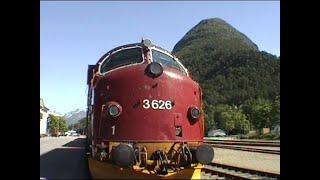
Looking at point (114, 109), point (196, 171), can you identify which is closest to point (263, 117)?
point (196, 171)

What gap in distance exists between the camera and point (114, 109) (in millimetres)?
7742

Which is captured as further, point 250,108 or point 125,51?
point 250,108

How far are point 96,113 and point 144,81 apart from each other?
111 cm

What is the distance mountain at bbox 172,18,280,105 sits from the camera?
4835 inches

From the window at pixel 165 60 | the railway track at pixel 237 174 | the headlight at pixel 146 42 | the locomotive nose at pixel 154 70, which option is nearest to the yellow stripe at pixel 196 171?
the locomotive nose at pixel 154 70

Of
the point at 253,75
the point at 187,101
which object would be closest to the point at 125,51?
the point at 187,101

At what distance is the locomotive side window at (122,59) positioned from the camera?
8.62 meters

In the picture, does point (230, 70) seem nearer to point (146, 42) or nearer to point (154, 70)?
point (146, 42)

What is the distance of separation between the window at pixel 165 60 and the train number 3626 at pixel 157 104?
39.8 inches

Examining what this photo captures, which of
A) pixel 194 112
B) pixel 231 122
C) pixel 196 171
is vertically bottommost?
pixel 231 122

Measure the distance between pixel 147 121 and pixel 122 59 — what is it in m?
1.59

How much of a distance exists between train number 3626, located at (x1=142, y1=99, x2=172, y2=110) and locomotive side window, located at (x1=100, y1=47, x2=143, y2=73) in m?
1.03
